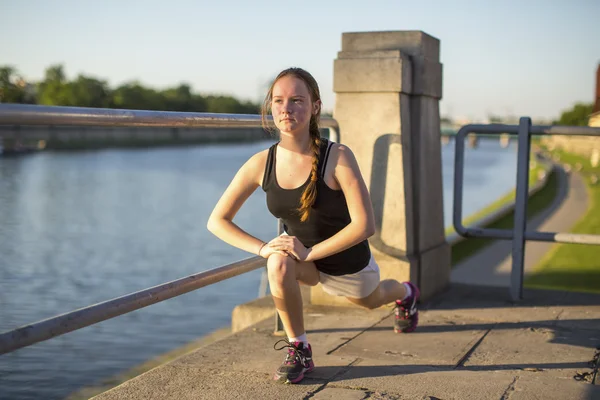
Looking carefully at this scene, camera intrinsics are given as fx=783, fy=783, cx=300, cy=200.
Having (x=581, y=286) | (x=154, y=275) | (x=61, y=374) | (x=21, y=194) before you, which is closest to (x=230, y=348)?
(x=61, y=374)

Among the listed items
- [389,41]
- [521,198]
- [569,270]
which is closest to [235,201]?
[389,41]

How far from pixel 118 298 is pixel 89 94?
120 metres

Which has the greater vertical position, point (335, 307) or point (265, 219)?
point (335, 307)

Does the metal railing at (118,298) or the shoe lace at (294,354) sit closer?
the metal railing at (118,298)

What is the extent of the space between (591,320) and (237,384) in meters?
2.43

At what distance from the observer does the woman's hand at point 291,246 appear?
328 cm

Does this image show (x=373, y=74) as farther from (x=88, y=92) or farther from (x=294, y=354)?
(x=88, y=92)

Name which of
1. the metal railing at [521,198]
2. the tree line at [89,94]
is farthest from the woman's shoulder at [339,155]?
the tree line at [89,94]

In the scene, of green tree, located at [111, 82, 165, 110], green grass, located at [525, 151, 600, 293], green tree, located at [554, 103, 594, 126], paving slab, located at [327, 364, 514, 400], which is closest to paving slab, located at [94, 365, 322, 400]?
paving slab, located at [327, 364, 514, 400]

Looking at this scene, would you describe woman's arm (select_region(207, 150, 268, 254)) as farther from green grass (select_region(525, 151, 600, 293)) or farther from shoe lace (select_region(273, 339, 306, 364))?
green grass (select_region(525, 151, 600, 293))

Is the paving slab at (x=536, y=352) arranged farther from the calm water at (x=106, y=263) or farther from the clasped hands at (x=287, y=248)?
the calm water at (x=106, y=263)

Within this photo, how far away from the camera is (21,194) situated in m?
36.4

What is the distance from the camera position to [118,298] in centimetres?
303

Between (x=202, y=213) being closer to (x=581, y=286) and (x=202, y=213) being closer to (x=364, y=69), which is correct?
(x=581, y=286)
